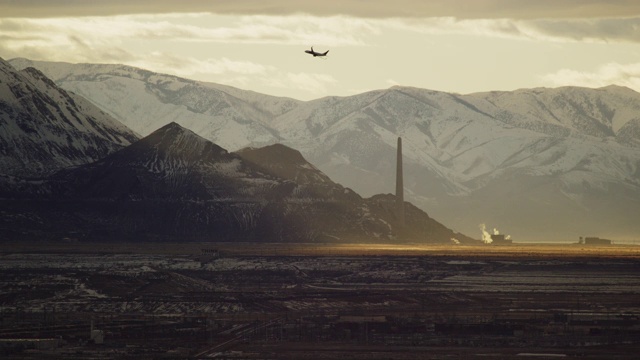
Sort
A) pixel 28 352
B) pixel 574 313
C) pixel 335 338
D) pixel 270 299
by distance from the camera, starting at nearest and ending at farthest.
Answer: pixel 28 352, pixel 335 338, pixel 574 313, pixel 270 299

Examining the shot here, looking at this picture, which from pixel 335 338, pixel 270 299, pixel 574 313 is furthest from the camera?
Answer: pixel 270 299

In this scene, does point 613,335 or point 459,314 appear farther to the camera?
point 459,314

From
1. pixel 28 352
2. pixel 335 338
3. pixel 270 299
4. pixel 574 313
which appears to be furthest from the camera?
pixel 270 299

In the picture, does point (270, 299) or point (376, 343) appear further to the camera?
point (270, 299)

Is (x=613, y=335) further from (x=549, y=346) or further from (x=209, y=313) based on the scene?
(x=209, y=313)

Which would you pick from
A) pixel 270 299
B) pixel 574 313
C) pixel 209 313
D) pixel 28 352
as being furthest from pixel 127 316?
pixel 574 313

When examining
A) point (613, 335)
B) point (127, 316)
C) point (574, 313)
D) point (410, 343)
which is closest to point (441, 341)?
point (410, 343)

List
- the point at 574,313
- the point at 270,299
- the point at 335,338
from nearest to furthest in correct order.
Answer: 1. the point at 335,338
2. the point at 574,313
3. the point at 270,299

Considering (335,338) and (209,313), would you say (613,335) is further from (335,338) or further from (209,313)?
(209,313)
